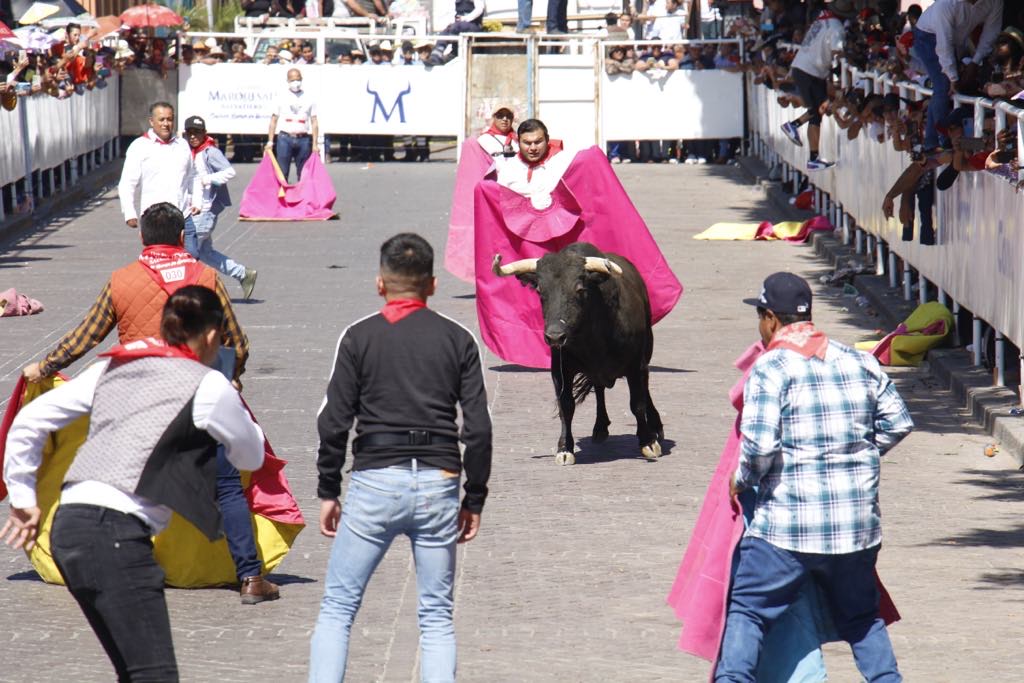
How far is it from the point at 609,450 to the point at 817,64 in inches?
493

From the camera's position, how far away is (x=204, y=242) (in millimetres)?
17062

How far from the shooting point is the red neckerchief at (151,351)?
5.57m

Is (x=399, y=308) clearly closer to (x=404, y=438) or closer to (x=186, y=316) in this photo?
(x=404, y=438)

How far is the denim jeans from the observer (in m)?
16.7

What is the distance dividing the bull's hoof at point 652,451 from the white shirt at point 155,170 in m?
6.02

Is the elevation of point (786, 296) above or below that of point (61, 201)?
above

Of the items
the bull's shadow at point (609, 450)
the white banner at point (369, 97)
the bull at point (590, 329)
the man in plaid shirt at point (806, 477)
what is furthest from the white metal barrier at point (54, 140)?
the man in plaid shirt at point (806, 477)

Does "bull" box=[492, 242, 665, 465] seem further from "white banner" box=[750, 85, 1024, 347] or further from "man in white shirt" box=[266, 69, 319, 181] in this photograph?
"man in white shirt" box=[266, 69, 319, 181]

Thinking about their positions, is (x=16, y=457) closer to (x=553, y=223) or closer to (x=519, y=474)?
(x=519, y=474)

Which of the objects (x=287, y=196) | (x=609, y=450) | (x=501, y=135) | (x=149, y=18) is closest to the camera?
(x=609, y=450)

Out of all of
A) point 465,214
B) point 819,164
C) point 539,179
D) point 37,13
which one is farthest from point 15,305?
point 37,13

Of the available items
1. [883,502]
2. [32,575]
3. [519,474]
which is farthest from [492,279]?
[32,575]

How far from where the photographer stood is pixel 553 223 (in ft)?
44.5

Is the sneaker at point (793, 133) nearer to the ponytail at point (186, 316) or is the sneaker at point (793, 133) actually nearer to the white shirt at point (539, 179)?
the white shirt at point (539, 179)
